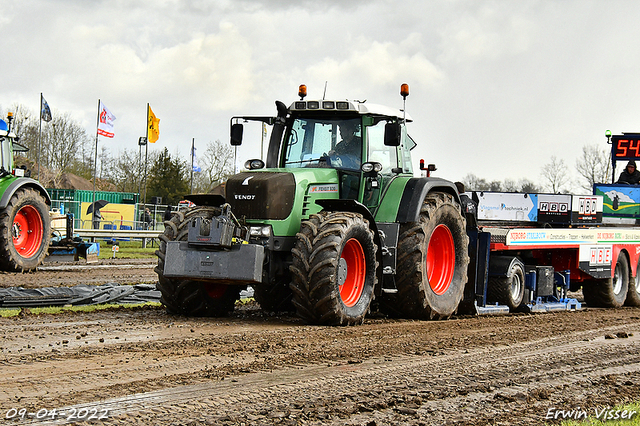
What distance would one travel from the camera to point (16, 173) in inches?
610

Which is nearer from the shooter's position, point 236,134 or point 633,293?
point 236,134

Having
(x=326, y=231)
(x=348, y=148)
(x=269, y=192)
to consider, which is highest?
(x=348, y=148)

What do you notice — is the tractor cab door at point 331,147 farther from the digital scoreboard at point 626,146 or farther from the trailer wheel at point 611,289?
the digital scoreboard at point 626,146

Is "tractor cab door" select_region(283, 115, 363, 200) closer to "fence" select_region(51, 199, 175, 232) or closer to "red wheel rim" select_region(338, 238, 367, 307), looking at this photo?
"red wheel rim" select_region(338, 238, 367, 307)

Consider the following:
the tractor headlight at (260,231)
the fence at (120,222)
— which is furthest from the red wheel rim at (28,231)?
the fence at (120,222)

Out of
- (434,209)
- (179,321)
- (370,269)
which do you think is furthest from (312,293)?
(434,209)

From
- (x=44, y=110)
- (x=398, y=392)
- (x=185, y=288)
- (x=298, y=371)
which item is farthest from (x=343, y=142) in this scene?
(x=44, y=110)

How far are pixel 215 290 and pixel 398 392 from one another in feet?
14.9

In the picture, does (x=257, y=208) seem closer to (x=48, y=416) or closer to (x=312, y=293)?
(x=312, y=293)

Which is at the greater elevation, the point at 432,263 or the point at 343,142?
the point at 343,142

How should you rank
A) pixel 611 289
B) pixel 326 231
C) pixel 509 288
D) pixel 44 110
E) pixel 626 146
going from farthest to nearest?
pixel 44 110 → pixel 626 146 → pixel 611 289 → pixel 509 288 → pixel 326 231

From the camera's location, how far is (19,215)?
15.3 m

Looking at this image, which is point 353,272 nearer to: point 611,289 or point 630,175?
point 611,289

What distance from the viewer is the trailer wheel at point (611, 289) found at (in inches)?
551
